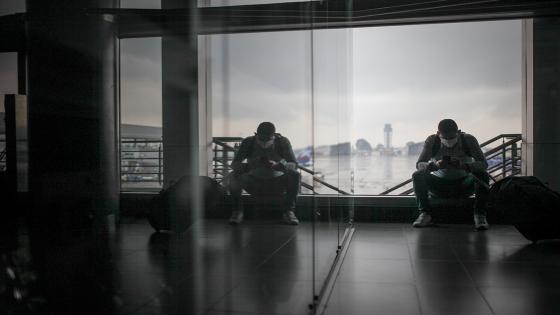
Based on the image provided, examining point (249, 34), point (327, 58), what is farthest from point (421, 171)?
point (249, 34)

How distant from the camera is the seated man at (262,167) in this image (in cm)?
89

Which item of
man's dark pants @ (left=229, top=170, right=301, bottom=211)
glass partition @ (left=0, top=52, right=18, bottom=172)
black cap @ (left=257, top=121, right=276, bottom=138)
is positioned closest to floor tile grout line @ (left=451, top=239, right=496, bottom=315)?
Answer: man's dark pants @ (left=229, top=170, right=301, bottom=211)

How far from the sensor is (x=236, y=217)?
0.94 m

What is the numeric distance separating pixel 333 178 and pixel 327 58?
2.56 feet

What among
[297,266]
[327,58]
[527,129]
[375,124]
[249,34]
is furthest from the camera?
[375,124]

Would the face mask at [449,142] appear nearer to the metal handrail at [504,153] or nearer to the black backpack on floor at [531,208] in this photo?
the metal handrail at [504,153]

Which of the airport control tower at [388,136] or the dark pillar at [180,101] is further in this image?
the airport control tower at [388,136]

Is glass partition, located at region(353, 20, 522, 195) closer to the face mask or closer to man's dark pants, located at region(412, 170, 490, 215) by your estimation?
man's dark pants, located at region(412, 170, 490, 215)

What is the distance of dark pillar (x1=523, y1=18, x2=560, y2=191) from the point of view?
5812 mm

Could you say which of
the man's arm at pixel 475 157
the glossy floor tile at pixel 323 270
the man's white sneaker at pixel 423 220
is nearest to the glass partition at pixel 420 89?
the man's white sneaker at pixel 423 220

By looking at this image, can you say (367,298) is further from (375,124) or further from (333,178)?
(375,124)

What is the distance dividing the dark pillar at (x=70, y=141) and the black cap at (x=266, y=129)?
42 cm

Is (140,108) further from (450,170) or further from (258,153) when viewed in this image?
(450,170)

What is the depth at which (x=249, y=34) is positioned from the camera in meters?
0.95
